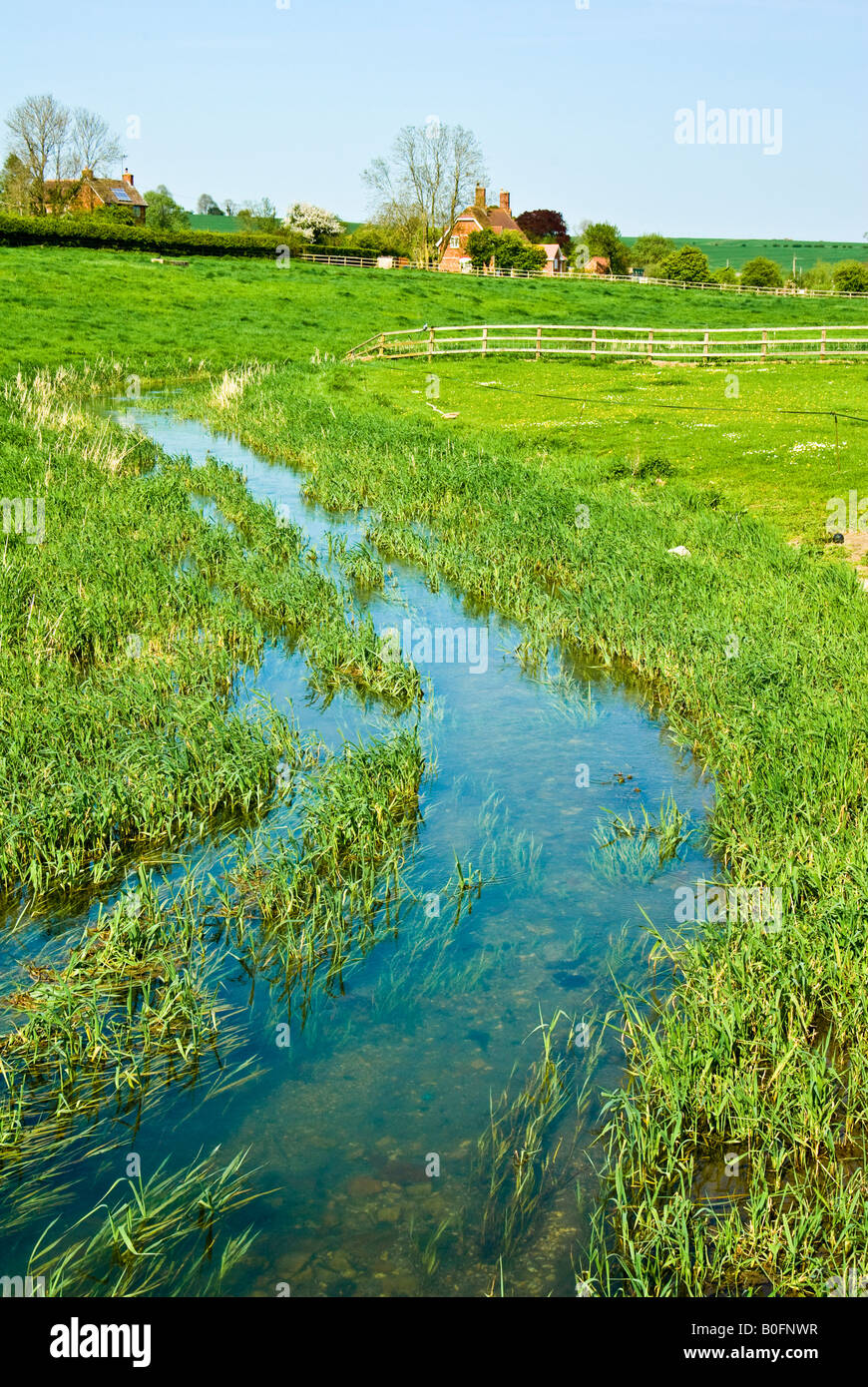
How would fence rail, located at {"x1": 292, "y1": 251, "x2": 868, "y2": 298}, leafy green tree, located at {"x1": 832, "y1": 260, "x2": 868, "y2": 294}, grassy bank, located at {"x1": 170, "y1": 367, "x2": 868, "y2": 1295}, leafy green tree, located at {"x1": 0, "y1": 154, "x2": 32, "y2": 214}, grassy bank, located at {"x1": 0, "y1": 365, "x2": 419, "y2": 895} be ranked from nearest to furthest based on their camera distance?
1. grassy bank, located at {"x1": 170, "y1": 367, "x2": 868, "y2": 1295}
2. grassy bank, located at {"x1": 0, "y1": 365, "x2": 419, "y2": 895}
3. fence rail, located at {"x1": 292, "y1": 251, "x2": 868, "y2": 298}
4. leafy green tree, located at {"x1": 832, "y1": 260, "x2": 868, "y2": 294}
5. leafy green tree, located at {"x1": 0, "y1": 154, "x2": 32, "y2": 214}

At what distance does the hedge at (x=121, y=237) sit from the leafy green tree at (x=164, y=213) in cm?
1679

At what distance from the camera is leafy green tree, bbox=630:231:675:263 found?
356 feet

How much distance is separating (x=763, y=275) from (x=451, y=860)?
298 feet

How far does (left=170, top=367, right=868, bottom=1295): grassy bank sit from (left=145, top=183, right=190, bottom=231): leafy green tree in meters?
89.3

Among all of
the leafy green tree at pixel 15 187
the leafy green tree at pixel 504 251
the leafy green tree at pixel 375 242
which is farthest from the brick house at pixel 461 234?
the leafy green tree at pixel 15 187

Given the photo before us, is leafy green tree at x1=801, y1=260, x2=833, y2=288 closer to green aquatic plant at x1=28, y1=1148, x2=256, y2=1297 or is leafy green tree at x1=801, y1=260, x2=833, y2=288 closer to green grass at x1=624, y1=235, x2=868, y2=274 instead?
green grass at x1=624, y1=235, x2=868, y2=274

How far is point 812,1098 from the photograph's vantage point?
4.60 meters

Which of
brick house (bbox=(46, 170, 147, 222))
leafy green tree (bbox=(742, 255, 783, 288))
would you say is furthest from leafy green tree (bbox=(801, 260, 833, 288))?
brick house (bbox=(46, 170, 147, 222))

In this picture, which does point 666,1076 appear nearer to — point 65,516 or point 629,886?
point 629,886

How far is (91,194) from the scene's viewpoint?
104 metres

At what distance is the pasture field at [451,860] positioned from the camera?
14.6 ft

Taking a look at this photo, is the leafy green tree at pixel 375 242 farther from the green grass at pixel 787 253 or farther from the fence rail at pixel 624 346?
the green grass at pixel 787 253
